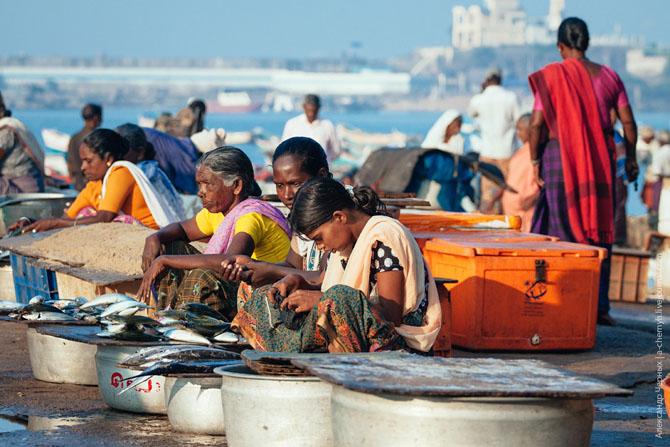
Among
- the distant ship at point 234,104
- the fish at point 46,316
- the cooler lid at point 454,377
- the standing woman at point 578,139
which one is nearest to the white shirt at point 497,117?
the standing woman at point 578,139

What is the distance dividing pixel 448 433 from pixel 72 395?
2.47 metres

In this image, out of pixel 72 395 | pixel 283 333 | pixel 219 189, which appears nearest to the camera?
pixel 283 333

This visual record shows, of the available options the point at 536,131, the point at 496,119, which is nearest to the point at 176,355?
the point at 536,131

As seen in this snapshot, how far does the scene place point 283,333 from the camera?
13.4 feet

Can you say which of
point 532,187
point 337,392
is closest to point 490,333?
point 337,392

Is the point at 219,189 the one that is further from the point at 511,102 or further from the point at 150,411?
the point at 511,102

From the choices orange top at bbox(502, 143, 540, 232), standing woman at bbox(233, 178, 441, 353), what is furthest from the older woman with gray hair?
orange top at bbox(502, 143, 540, 232)

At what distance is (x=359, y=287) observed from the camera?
390cm

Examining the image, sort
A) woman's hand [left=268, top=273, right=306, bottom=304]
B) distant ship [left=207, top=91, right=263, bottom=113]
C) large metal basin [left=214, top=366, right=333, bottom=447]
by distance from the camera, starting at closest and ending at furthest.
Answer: large metal basin [left=214, top=366, right=333, bottom=447], woman's hand [left=268, top=273, right=306, bottom=304], distant ship [left=207, top=91, right=263, bottom=113]

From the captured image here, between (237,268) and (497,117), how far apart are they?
9.10m

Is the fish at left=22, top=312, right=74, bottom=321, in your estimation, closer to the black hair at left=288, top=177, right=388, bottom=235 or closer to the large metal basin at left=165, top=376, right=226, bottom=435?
the large metal basin at left=165, top=376, right=226, bottom=435

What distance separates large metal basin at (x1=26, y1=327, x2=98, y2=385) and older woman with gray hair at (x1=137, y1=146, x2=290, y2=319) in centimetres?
38

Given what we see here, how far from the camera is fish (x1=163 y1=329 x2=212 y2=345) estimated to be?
4363mm

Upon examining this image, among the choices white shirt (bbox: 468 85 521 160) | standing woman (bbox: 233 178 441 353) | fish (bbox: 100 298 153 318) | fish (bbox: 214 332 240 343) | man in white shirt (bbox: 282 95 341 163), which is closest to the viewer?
standing woman (bbox: 233 178 441 353)
